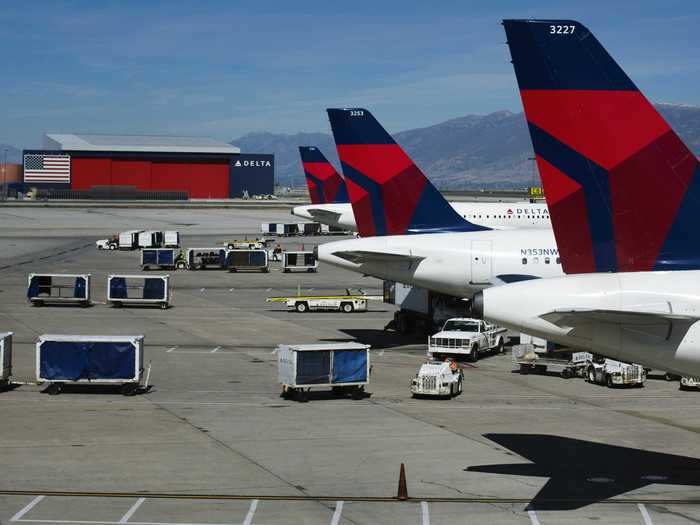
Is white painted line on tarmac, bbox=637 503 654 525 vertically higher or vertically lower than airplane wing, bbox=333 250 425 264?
lower

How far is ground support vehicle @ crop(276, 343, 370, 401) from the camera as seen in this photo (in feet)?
128

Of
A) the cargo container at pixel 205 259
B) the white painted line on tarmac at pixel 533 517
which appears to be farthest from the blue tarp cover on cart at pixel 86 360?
the cargo container at pixel 205 259

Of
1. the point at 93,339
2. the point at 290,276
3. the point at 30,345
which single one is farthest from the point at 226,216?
the point at 93,339

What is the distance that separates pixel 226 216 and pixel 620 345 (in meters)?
175

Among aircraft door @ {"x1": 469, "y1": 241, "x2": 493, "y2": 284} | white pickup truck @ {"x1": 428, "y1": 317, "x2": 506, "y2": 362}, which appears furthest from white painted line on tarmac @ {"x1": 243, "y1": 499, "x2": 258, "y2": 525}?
aircraft door @ {"x1": 469, "y1": 241, "x2": 493, "y2": 284}

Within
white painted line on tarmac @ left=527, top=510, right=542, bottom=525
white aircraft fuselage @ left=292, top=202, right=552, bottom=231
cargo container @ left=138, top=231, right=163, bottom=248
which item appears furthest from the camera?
cargo container @ left=138, top=231, right=163, bottom=248

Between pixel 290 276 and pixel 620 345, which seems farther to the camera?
pixel 290 276

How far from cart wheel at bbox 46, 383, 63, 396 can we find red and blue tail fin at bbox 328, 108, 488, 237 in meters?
18.2

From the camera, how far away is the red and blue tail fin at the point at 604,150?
907 inches

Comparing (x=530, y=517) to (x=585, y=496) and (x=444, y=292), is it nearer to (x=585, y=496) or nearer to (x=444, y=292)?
(x=585, y=496)

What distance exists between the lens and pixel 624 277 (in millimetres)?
23672

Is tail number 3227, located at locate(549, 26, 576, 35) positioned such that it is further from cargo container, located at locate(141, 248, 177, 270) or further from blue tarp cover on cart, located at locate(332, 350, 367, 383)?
cargo container, located at locate(141, 248, 177, 270)

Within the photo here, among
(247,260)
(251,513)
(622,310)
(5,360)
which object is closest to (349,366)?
(5,360)

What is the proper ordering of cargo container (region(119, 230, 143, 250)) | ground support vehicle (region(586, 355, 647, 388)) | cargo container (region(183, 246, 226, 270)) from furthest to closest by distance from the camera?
1. cargo container (region(119, 230, 143, 250))
2. cargo container (region(183, 246, 226, 270))
3. ground support vehicle (region(586, 355, 647, 388))
